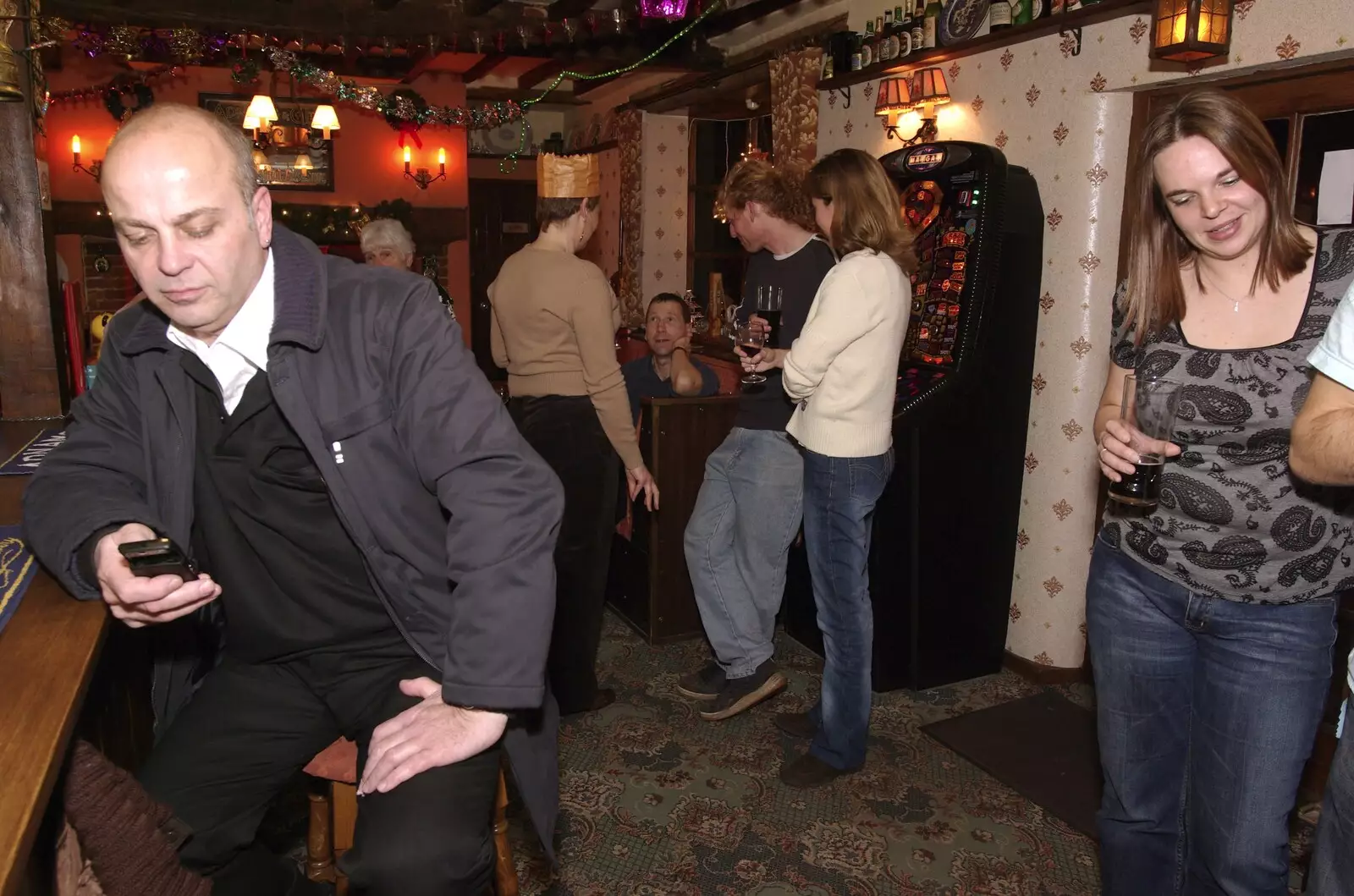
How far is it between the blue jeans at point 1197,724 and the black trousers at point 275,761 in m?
1.14

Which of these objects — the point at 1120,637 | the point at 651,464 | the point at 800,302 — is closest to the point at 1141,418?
the point at 1120,637

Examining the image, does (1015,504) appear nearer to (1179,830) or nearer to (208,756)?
(1179,830)

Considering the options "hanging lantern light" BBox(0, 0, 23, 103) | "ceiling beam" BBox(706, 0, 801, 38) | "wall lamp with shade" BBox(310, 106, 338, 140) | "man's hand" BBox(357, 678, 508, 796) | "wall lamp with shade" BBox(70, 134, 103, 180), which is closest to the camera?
"man's hand" BBox(357, 678, 508, 796)

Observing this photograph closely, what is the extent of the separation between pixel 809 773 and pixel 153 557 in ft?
6.50

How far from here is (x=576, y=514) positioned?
9.69ft

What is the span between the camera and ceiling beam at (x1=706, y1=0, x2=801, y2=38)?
17.5 ft

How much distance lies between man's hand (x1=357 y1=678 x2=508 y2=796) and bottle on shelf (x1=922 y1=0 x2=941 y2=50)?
11.4ft

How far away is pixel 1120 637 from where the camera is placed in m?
1.75

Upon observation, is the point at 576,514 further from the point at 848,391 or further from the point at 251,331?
the point at 251,331

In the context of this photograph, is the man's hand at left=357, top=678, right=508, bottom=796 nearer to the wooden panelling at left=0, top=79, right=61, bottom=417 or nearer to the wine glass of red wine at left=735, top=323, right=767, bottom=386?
the wine glass of red wine at left=735, top=323, right=767, bottom=386

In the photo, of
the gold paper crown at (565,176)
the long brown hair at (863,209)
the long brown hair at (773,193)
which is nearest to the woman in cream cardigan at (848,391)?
the long brown hair at (863,209)

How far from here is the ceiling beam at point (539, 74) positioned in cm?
816

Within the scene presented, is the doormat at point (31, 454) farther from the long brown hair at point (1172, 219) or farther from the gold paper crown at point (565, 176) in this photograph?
the long brown hair at point (1172, 219)

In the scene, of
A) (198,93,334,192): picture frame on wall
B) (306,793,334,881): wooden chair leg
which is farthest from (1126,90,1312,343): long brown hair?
(198,93,334,192): picture frame on wall
